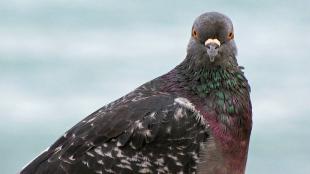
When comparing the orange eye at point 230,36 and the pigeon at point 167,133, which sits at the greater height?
the orange eye at point 230,36

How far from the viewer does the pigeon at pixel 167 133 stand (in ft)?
176

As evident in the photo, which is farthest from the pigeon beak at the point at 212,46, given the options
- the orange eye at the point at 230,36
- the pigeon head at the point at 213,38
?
the orange eye at the point at 230,36

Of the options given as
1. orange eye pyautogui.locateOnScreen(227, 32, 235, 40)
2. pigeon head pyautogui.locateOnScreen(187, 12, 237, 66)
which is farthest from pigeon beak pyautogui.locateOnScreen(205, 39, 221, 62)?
orange eye pyautogui.locateOnScreen(227, 32, 235, 40)

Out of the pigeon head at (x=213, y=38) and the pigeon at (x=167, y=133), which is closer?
the pigeon at (x=167, y=133)

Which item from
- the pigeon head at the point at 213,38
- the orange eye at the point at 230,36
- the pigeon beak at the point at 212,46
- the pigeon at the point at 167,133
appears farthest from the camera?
the orange eye at the point at 230,36

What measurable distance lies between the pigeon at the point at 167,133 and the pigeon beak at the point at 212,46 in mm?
17

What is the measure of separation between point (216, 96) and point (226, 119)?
1.70 ft

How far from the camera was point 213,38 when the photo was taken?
178ft

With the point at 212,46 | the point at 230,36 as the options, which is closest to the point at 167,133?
the point at 212,46

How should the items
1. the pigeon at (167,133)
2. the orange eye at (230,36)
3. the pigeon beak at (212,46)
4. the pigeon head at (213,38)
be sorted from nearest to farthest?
the pigeon at (167,133), the pigeon beak at (212,46), the pigeon head at (213,38), the orange eye at (230,36)

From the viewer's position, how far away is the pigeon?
5356cm

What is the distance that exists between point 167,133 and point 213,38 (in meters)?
1.78

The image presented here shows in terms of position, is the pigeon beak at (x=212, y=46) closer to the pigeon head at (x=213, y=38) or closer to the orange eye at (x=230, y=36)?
the pigeon head at (x=213, y=38)

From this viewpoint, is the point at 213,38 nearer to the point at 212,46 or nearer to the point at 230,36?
the point at 212,46
